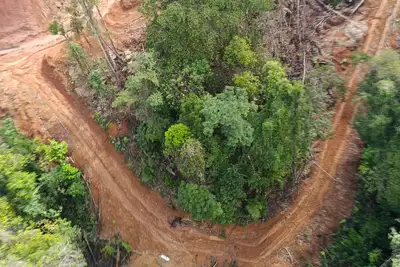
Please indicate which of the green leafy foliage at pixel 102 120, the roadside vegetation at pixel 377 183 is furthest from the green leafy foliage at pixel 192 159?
the roadside vegetation at pixel 377 183

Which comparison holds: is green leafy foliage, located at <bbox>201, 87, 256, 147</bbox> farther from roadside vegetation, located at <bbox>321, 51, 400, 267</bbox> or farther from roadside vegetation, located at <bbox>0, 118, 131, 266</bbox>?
roadside vegetation, located at <bbox>0, 118, 131, 266</bbox>

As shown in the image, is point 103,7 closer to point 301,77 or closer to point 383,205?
point 301,77

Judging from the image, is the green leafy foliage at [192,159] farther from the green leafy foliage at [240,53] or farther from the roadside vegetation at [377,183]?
the roadside vegetation at [377,183]

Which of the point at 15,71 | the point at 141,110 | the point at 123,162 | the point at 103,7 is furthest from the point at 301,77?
the point at 15,71

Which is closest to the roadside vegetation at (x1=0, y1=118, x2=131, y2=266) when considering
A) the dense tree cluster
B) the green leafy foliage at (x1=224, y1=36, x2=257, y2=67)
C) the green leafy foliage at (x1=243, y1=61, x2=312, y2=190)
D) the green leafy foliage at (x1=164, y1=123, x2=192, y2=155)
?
the dense tree cluster

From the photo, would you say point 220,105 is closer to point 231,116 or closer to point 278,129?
point 231,116

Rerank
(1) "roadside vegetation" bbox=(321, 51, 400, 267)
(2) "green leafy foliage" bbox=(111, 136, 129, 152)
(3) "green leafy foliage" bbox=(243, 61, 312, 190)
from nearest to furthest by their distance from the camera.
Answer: (1) "roadside vegetation" bbox=(321, 51, 400, 267) < (3) "green leafy foliage" bbox=(243, 61, 312, 190) < (2) "green leafy foliage" bbox=(111, 136, 129, 152)
